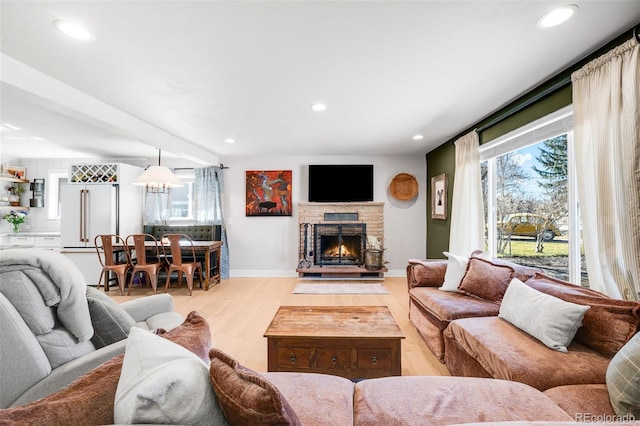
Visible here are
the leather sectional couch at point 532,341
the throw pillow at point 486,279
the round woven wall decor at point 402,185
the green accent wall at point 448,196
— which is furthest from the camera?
the round woven wall decor at point 402,185

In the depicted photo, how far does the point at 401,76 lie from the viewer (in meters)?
2.51

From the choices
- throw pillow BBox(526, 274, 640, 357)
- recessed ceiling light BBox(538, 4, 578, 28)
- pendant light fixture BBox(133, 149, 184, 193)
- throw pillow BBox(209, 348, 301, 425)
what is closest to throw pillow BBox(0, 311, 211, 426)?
throw pillow BBox(209, 348, 301, 425)

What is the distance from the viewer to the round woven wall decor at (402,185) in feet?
19.5

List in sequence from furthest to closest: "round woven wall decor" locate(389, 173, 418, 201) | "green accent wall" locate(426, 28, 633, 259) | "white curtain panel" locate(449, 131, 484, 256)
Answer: "round woven wall decor" locate(389, 173, 418, 201), "white curtain panel" locate(449, 131, 484, 256), "green accent wall" locate(426, 28, 633, 259)

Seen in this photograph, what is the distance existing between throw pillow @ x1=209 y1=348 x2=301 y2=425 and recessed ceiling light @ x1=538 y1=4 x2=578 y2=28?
2.40m

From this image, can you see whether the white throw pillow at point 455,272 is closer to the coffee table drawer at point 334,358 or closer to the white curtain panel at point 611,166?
the white curtain panel at point 611,166

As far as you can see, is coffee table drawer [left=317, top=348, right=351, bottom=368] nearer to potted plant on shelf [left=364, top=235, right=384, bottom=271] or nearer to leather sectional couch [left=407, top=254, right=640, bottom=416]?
leather sectional couch [left=407, top=254, right=640, bottom=416]

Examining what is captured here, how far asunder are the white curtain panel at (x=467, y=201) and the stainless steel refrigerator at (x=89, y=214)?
5751 mm

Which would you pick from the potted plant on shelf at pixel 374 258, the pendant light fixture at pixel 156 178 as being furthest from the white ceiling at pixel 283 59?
the potted plant on shelf at pixel 374 258

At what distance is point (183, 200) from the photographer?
6164 mm

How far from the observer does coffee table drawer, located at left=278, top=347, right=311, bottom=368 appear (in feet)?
6.78

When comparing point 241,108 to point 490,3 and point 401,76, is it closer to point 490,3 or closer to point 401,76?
point 401,76

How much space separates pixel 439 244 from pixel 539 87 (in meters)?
3.02

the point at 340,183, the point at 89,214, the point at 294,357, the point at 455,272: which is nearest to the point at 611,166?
the point at 455,272
